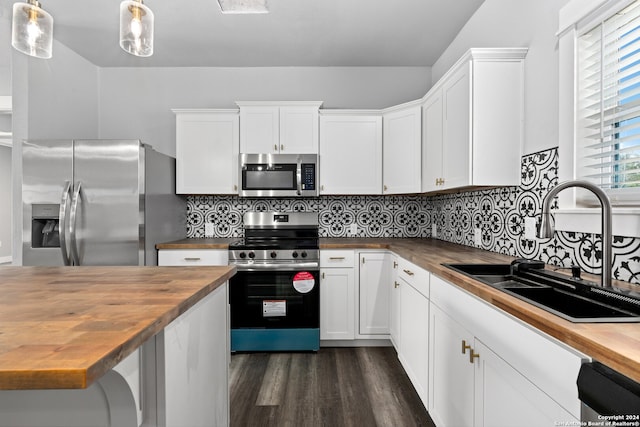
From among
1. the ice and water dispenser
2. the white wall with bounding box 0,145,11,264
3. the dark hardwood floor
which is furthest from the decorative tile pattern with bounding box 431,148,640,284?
the white wall with bounding box 0,145,11,264

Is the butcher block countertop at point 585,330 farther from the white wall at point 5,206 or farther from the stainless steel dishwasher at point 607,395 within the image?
the white wall at point 5,206

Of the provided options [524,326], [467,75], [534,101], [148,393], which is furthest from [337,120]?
[148,393]

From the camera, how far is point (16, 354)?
611mm

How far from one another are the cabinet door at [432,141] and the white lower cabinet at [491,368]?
1023 mm

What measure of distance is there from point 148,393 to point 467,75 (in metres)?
2.10

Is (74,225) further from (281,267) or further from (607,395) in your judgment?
(607,395)

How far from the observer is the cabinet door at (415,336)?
1957 millimetres

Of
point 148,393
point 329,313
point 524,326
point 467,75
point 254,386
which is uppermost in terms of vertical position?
point 467,75

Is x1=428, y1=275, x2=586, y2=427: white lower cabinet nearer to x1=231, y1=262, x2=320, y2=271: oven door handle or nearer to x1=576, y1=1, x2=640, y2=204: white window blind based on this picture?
x1=576, y1=1, x2=640, y2=204: white window blind

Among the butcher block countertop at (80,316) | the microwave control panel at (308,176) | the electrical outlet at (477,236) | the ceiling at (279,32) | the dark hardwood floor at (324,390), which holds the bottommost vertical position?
the dark hardwood floor at (324,390)

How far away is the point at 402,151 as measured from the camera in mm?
3010

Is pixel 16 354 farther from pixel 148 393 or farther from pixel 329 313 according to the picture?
pixel 329 313

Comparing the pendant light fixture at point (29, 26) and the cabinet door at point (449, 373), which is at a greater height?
the pendant light fixture at point (29, 26)

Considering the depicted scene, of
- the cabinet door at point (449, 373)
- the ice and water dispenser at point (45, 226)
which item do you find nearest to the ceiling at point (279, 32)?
the ice and water dispenser at point (45, 226)
